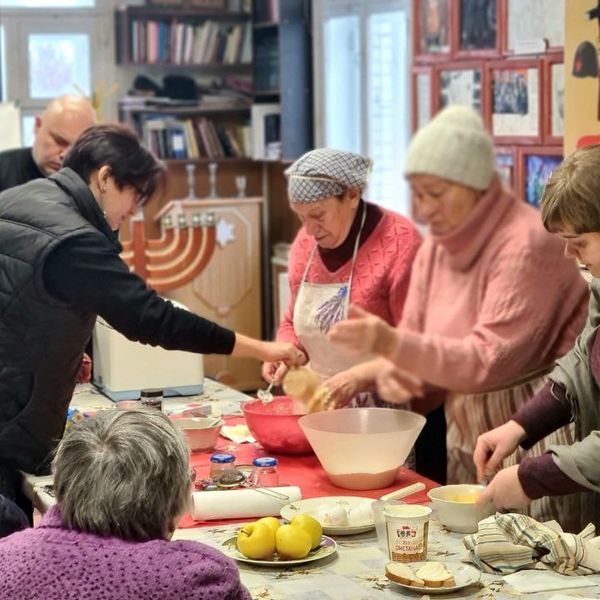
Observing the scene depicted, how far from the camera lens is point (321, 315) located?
1936 millimetres

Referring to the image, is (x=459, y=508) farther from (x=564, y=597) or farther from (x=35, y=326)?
(x=35, y=326)

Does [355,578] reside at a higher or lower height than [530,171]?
lower

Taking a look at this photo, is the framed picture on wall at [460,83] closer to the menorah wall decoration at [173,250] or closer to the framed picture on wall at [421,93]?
the framed picture on wall at [421,93]

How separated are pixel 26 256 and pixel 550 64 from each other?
4.74 feet

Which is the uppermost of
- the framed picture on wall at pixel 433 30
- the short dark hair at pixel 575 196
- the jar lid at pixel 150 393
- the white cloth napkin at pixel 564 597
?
the framed picture on wall at pixel 433 30

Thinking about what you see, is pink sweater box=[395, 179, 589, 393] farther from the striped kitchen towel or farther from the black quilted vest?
the black quilted vest

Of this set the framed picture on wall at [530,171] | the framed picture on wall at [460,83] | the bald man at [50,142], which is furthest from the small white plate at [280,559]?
the bald man at [50,142]

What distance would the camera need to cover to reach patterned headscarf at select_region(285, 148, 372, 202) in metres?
1.35

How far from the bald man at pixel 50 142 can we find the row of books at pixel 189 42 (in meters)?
2.41

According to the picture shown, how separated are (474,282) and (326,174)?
785 millimetres

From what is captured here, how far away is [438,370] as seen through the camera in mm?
850

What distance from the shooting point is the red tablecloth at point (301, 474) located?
7.00 ft

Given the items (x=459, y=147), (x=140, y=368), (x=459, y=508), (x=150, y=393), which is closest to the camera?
(x=459, y=147)

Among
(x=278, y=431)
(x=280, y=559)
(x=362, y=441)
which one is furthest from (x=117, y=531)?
(x=278, y=431)
